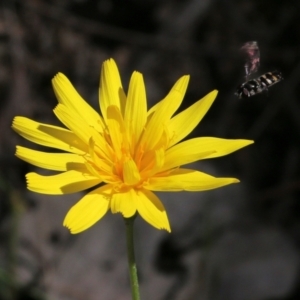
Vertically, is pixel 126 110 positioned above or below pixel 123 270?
above

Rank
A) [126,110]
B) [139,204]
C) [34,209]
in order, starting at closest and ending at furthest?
[139,204] < [126,110] < [34,209]

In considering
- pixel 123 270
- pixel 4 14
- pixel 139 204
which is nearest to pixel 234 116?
pixel 123 270

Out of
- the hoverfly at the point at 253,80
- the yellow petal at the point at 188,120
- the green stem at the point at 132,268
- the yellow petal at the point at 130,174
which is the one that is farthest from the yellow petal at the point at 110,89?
the green stem at the point at 132,268

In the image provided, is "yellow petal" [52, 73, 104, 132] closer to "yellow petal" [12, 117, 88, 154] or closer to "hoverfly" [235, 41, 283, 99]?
"yellow petal" [12, 117, 88, 154]

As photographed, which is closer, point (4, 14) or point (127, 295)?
point (127, 295)

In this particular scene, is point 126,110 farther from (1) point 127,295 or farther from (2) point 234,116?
(2) point 234,116

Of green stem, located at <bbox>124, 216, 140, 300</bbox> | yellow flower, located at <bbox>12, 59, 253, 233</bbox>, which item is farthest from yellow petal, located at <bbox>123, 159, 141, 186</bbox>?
green stem, located at <bbox>124, 216, 140, 300</bbox>
